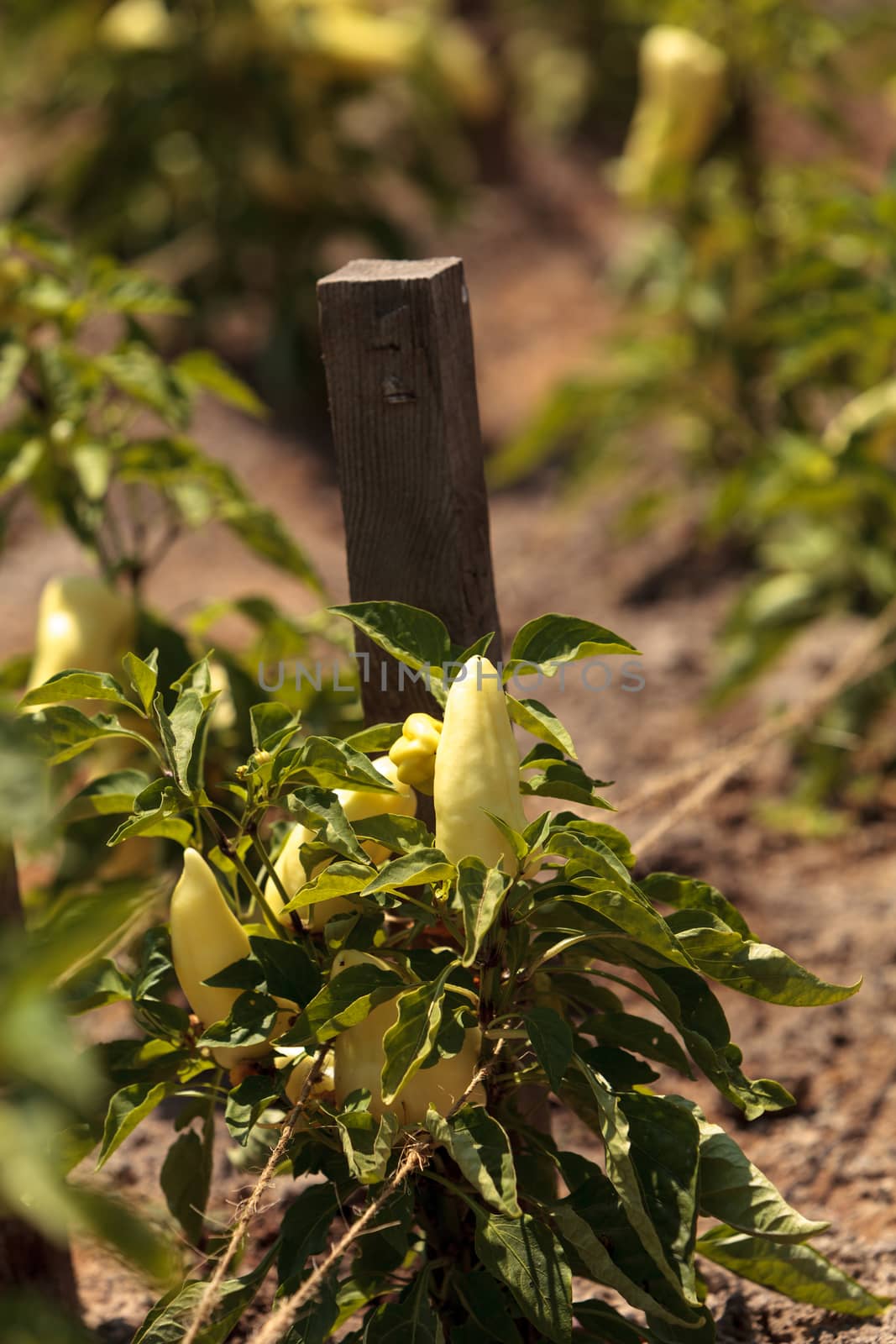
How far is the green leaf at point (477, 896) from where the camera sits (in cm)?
85

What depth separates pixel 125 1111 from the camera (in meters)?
0.95

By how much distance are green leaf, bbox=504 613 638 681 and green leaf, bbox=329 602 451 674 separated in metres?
0.06

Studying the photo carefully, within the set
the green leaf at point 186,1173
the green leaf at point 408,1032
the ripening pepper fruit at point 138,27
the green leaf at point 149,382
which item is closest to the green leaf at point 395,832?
the green leaf at point 408,1032

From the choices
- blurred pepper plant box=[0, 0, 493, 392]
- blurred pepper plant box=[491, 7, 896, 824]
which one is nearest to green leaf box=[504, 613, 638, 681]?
blurred pepper plant box=[491, 7, 896, 824]

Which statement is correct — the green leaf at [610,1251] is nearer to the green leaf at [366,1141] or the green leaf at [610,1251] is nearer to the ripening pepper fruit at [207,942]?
the green leaf at [366,1141]

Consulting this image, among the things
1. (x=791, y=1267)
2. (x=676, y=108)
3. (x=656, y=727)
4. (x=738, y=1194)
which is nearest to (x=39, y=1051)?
(x=738, y=1194)

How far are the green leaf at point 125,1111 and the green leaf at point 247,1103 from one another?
60mm

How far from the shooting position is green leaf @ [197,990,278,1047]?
0.94m

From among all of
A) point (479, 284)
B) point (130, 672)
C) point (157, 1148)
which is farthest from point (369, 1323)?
point (479, 284)

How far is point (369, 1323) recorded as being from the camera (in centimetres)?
94

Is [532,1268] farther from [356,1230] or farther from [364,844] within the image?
[364,844]

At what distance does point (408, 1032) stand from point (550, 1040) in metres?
0.09

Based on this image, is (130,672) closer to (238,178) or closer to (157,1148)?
(157,1148)

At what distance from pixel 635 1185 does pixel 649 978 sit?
0.13 meters
